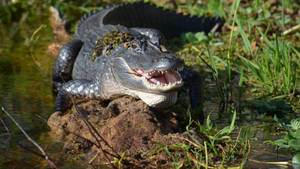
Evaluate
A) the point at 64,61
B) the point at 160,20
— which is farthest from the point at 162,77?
the point at 160,20

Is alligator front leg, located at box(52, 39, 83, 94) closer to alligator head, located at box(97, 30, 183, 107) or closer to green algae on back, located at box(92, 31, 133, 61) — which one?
green algae on back, located at box(92, 31, 133, 61)

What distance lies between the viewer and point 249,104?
13.6 feet

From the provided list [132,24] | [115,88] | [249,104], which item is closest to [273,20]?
[132,24]

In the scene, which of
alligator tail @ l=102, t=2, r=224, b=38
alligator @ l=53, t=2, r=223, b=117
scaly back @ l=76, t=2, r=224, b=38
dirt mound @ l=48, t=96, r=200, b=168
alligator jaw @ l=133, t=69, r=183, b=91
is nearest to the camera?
dirt mound @ l=48, t=96, r=200, b=168

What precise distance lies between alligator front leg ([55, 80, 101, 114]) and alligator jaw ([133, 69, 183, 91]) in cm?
82

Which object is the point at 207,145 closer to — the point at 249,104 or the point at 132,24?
the point at 249,104

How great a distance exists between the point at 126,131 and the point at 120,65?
0.80 m

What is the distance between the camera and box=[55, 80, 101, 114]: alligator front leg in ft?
13.2

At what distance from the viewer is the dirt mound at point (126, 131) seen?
9.55 ft

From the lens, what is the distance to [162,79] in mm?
3283

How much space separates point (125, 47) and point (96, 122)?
2.60 feet

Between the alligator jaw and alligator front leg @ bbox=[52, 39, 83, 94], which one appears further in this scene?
alligator front leg @ bbox=[52, 39, 83, 94]

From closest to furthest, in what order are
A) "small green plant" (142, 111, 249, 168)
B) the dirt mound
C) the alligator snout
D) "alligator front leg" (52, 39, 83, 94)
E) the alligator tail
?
"small green plant" (142, 111, 249, 168)
the dirt mound
the alligator snout
"alligator front leg" (52, 39, 83, 94)
the alligator tail

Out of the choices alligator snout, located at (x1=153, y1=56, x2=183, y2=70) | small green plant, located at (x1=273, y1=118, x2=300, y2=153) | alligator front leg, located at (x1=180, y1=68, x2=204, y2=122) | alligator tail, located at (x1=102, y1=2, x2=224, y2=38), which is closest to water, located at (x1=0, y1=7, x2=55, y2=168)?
alligator snout, located at (x1=153, y1=56, x2=183, y2=70)
